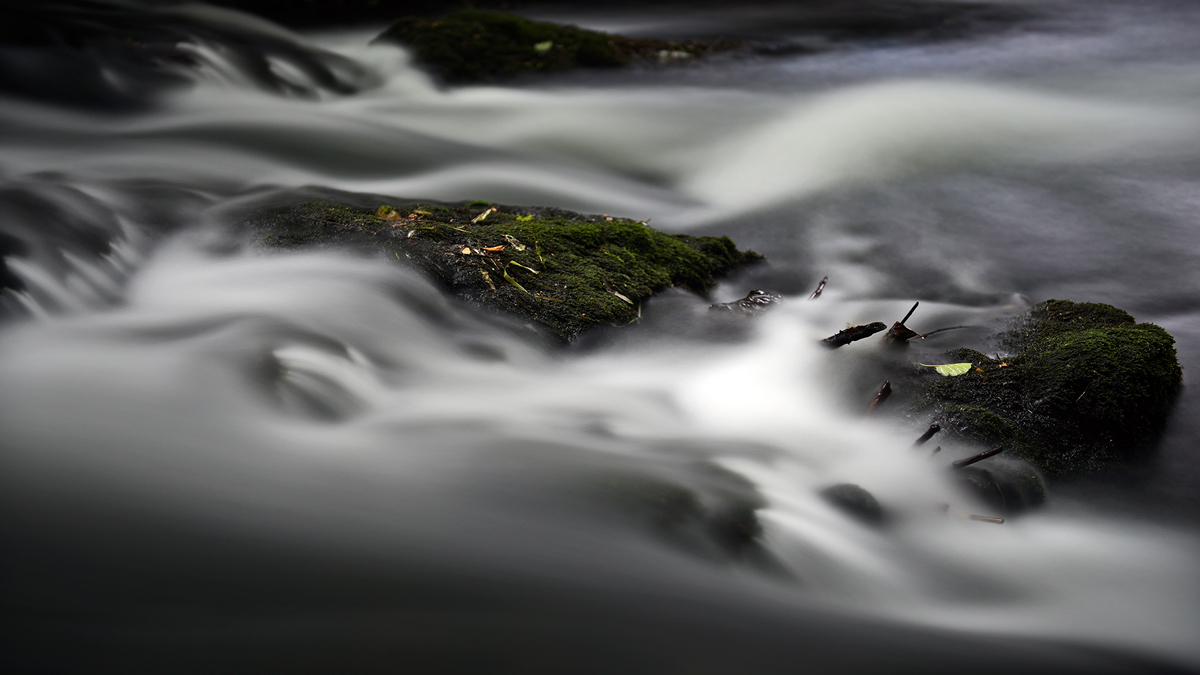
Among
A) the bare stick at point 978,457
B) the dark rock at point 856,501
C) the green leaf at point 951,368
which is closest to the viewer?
the dark rock at point 856,501

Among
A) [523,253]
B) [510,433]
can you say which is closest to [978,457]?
[510,433]

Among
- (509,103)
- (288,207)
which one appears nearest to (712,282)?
(288,207)

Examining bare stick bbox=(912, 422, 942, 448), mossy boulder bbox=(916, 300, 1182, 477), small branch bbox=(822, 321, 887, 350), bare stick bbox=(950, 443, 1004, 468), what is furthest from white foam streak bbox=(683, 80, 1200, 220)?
bare stick bbox=(950, 443, 1004, 468)

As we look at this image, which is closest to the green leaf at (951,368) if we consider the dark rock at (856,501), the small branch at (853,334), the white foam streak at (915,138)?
the small branch at (853,334)

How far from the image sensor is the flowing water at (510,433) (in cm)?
184

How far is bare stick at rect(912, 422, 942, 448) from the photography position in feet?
9.59

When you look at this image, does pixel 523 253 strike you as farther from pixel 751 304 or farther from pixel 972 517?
pixel 972 517

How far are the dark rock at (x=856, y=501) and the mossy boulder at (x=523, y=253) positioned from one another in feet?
4.35

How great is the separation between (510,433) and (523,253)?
128cm

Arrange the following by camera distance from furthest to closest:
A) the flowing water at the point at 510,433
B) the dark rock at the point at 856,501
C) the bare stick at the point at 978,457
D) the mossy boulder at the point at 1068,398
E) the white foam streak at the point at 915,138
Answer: the white foam streak at the point at 915,138 → the mossy boulder at the point at 1068,398 → the bare stick at the point at 978,457 → the dark rock at the point at 856,501 → the flowing water at the point at 510,433

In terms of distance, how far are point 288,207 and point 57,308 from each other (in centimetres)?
136

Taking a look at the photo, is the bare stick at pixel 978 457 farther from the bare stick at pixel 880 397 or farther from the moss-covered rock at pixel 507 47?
the moss-covered rock at pixel 507 47

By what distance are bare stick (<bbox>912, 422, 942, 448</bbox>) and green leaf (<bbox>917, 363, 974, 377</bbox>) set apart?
0.47m

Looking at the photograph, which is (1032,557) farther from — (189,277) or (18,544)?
(189,277)
